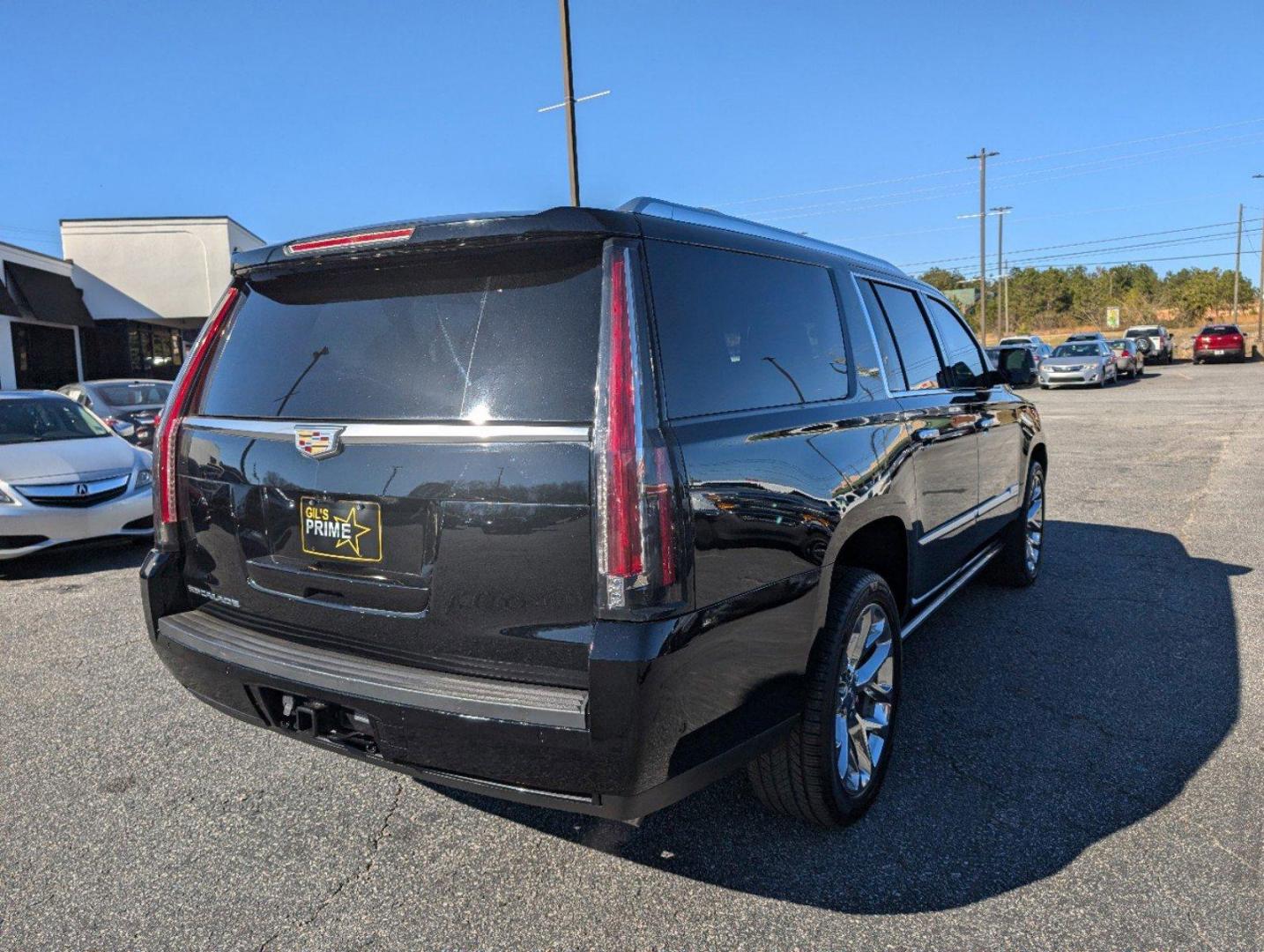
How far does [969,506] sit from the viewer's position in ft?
14.7

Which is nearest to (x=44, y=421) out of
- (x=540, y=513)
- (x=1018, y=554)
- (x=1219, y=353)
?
(x=540, y=513)

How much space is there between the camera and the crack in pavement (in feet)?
8.37

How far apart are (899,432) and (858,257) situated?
82cm

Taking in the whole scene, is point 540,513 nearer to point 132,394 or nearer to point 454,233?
point 454,233

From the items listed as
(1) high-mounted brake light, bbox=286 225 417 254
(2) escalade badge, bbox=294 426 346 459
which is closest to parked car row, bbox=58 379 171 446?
(1) high-mounted brake light, bbox=286 225 417 254

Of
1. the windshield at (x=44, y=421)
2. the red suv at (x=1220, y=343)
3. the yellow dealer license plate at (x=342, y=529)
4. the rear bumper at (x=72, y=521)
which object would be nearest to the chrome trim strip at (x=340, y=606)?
the yellow dealer license plate at (x=342, y=529)

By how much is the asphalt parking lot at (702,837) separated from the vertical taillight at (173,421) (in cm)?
105

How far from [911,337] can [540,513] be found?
2498mm

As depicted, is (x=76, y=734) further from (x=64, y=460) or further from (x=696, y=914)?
(x=64, y=460)

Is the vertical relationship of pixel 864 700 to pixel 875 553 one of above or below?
below

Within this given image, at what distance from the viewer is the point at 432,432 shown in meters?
2.40

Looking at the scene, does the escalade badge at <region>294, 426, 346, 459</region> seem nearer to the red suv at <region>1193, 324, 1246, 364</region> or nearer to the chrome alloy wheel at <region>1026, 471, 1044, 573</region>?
the chrome alloy wheel at <region>1026, 471, 1044, 573</region>

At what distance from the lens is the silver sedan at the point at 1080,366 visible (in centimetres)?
3022

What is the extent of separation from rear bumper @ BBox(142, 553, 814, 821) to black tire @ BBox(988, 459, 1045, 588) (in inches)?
134
